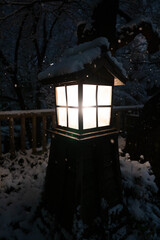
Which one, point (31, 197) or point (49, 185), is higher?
point (49, 185)

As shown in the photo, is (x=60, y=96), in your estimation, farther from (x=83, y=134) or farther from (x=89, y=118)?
(x=83, y=134)

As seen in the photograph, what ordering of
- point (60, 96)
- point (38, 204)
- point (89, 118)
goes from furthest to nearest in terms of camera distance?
1. point (38, 204)
2. point (60, 96)
3. point (89, 118)

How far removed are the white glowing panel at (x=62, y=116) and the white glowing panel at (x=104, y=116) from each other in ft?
2.05

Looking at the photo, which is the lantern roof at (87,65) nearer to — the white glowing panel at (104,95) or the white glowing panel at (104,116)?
the white glowing panel at (104,95)

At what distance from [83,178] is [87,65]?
1.77m

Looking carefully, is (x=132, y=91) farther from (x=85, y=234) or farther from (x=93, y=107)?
(x=85, y=234)

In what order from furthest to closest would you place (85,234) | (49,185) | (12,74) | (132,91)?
(132,91), (12,74), (49,185), (85,234)

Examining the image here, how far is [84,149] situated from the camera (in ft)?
7.98

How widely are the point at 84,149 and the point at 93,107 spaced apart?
711 mm

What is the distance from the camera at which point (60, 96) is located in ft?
9.05

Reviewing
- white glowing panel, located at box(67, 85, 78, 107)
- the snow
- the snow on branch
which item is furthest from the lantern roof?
the snow on branch

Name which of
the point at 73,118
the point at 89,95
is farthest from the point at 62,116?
the point at 89,95

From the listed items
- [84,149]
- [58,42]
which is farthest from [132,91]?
[84,149]

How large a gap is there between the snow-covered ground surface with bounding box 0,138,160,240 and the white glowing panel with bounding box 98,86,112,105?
197 centimetres
